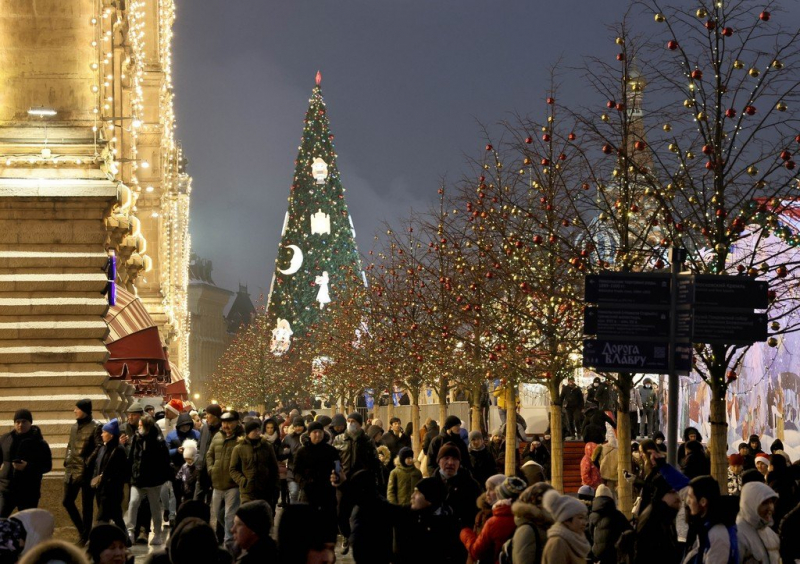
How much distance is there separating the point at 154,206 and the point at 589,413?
19.5m

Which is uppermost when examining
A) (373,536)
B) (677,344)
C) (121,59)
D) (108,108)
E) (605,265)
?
(121,59)

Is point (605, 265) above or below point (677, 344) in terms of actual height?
above

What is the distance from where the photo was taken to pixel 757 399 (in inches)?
1309

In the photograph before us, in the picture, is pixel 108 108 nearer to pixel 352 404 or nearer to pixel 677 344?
pixel 677 344

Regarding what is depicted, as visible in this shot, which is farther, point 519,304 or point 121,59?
point 121,59

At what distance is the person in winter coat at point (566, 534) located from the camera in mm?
10016

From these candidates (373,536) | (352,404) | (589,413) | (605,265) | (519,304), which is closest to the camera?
(373,536)

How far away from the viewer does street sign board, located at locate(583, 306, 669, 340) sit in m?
13.6

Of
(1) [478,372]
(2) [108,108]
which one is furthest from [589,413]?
(2) [108,108]

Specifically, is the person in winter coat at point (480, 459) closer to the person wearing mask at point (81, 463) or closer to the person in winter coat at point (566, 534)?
the person wearing mask at point (81, 463)

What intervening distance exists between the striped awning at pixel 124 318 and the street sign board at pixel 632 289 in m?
11.4

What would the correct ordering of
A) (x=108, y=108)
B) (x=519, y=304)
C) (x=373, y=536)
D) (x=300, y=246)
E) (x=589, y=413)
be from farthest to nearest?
(x=300, y=246)
(x=589, y=413)
(x=519, y=304)
(x=108, y=108)
(x=373, y=536)

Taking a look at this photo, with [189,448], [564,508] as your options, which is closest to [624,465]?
[189,448]

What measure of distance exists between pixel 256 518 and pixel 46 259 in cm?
1482
